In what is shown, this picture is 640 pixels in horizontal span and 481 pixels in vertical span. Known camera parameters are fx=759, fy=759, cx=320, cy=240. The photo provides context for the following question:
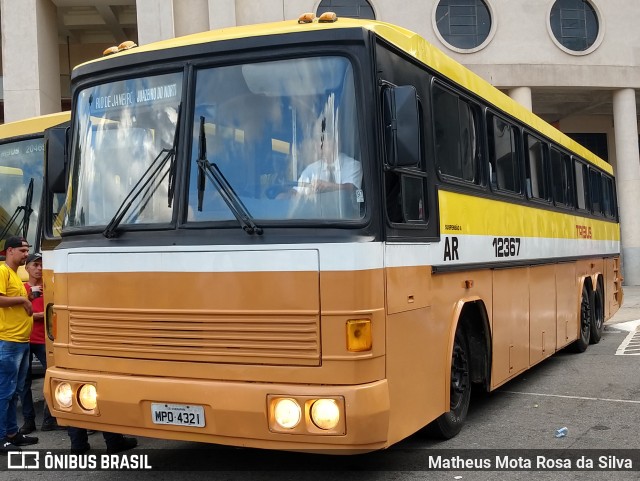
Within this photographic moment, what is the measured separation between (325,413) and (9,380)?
3.42 meters

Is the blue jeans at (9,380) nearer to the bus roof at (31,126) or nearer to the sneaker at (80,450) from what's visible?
the sneaker at (80,450)

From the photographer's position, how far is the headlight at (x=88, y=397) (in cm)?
486

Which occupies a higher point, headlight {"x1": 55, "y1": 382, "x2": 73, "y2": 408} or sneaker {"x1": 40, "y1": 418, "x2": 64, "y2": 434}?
headlight {"x1": 55, "y1": 382, "x2": 73, "y2": 408}

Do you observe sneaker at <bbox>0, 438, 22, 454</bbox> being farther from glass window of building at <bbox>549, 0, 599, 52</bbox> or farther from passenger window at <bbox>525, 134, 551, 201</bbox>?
glass window of building at <bbox>549, 0, 599, 52</bbox>

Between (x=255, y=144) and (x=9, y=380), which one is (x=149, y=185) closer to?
(x=255, y=144)

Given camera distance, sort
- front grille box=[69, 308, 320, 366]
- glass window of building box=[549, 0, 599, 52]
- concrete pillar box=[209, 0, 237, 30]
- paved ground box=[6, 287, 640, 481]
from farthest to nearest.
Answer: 1. glass window of building box=[549, 0, 599, 52]
2. concrete pillar box=[209, 0, 237, 30]
3. paved ground box=[6, 287, 640, 481]
4. front grille box=[69, 308, 320, 366]

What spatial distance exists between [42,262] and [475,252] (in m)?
4.03

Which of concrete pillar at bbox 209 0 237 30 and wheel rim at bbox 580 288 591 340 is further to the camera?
concrete pillar at bbox 209 0 237 30

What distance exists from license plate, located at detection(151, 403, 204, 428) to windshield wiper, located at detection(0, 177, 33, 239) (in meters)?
4.65

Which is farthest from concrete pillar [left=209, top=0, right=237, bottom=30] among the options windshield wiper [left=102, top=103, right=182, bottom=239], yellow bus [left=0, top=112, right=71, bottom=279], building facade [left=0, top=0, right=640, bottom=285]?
windshield wiper [left=102, top=103, right=182, bottom=239]

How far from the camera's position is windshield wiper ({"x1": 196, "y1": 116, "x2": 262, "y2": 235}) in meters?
4.45

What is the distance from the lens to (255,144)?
456 centimetres

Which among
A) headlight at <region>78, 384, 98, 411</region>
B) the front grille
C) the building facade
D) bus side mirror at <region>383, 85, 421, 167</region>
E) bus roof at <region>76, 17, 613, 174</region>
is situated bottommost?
headlight at <region>78, 384, 98, 411</region>

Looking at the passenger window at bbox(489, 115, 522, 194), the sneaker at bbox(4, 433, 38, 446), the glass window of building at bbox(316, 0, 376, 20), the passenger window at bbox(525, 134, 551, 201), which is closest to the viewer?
the sneaker at bbox(4, 433, 38, 446)
